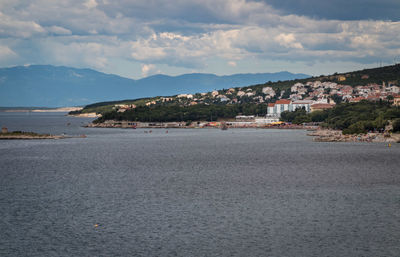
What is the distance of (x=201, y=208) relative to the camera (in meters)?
29.7

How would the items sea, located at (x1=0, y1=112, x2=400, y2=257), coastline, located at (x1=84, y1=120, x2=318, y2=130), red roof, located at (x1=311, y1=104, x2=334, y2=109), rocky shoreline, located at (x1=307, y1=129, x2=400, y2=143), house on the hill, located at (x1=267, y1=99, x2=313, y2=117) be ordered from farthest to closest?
1. house on the hill, located at (x1=267, y1=99, x2=313, y2=117)
2. red roof, located at (x1=311, y1=104, x2=334, y2=109)
3. coastline, located at (x1=84, y1=120, x2=318, y2=130)
4. rocky shoreline, located at (x1=307, y1=129, x2=400, y2=143)
5. sea, located at (x1=0, y1=112, x2=400, y2=257)

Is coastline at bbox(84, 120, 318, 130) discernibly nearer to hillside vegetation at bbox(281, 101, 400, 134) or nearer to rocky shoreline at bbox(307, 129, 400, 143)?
hillside vegetation at bbox(281, 101, 400, 134)

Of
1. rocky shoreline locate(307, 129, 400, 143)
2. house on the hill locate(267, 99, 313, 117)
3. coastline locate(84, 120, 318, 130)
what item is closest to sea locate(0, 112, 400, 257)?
rocky shoreline locate(307, 129, 400, 143)

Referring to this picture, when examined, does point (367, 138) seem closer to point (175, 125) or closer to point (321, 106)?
point (321, 106)

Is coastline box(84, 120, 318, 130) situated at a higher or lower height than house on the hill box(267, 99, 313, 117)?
lower

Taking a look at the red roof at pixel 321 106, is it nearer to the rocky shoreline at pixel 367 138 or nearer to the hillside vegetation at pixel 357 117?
the hillside vegetation at pixel 357 117

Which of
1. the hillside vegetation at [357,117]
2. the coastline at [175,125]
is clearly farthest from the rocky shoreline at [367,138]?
the coastline at [175,125]

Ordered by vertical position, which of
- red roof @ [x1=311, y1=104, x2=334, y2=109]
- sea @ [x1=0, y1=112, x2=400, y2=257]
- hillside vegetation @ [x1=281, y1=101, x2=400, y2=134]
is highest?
red roof @ [x1=311, y1=104, x2=334, y2=109]

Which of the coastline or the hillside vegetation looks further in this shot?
the coastline

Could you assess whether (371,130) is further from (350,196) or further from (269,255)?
(269,255)

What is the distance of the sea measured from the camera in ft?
71.9

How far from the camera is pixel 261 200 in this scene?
32.1 meters

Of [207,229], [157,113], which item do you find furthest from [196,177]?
[157,113]

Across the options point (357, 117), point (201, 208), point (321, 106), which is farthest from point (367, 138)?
point (321, 106)
